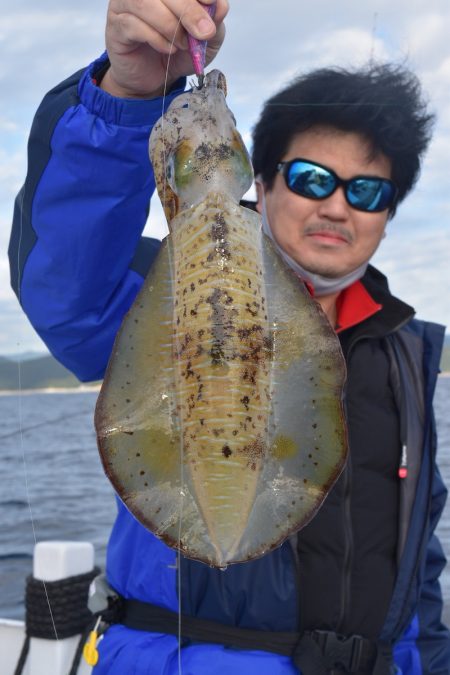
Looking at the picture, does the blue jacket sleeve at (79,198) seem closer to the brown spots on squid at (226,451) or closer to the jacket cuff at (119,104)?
the jacket cuff at (119,104)

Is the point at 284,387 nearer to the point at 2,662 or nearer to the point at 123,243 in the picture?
the point at 123,243

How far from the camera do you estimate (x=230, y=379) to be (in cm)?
177

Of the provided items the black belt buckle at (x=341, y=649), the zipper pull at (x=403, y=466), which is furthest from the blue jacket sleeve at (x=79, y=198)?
the black belt buckle at (x=341, y=649)

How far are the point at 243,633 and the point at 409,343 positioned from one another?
5.67ft

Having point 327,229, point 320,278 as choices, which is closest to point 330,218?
point 327,229

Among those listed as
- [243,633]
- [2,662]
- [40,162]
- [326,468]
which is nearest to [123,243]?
[40,162]

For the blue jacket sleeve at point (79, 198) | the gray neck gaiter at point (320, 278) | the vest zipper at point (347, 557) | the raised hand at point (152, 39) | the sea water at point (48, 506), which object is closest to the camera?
the raised hand at point (152, 39)

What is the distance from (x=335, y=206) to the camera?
3668 millimetres

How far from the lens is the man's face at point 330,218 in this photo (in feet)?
12.2

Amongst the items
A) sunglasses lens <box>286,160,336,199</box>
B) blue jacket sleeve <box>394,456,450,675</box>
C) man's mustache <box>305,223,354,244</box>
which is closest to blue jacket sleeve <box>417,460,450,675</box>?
blue jacket sleeve <box>394,456,450,675</box>

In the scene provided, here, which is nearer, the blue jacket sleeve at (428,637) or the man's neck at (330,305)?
the blue jacket sleeve at (428,637)

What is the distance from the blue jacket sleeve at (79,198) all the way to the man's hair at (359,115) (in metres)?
1.50

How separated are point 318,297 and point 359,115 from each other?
1015mm

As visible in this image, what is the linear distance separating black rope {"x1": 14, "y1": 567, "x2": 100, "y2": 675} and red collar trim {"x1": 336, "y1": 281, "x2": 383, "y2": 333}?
2.76 meters
